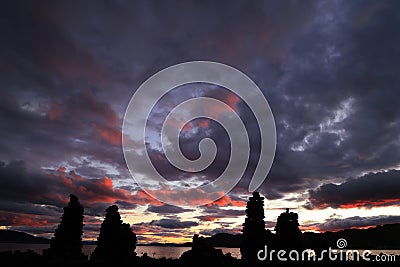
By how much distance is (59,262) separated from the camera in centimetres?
4897

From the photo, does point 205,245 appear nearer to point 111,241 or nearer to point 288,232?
point 288,232

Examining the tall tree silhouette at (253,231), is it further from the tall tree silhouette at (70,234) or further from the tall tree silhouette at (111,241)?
the tall tree silhouette at (70,234)

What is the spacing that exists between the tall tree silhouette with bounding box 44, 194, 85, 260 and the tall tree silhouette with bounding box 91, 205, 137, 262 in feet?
14.3

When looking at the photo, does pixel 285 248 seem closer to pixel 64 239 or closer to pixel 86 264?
pixel 86 264

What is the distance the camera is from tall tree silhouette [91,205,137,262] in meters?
56.8

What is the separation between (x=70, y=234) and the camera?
61250 millimetres

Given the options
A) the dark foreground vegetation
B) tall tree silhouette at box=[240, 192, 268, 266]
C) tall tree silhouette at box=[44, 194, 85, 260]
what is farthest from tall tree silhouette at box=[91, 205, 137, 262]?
tall tree silhouette at box=[240, 192, 268, 266]

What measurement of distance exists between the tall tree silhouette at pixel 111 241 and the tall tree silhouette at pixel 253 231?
21378 millimetres

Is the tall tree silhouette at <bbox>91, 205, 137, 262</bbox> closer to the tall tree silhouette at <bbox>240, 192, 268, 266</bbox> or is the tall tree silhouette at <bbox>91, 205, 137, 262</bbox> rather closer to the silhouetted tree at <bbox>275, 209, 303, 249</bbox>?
the tall tree silhouette at <bbox>240, 192, 268, 266</bbox>

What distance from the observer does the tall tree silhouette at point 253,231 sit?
60.3 metres

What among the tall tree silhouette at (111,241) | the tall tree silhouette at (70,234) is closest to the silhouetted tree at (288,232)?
the tall tree silhouette at (111,241)

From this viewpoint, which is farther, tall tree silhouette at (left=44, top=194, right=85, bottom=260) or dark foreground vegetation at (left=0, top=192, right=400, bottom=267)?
tall tree silhouette at (left=44, top=194, right=85, bottom=260)

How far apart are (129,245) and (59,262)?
60.0 feet

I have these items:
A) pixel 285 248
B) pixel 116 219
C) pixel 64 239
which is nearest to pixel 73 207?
pixel 64 239
